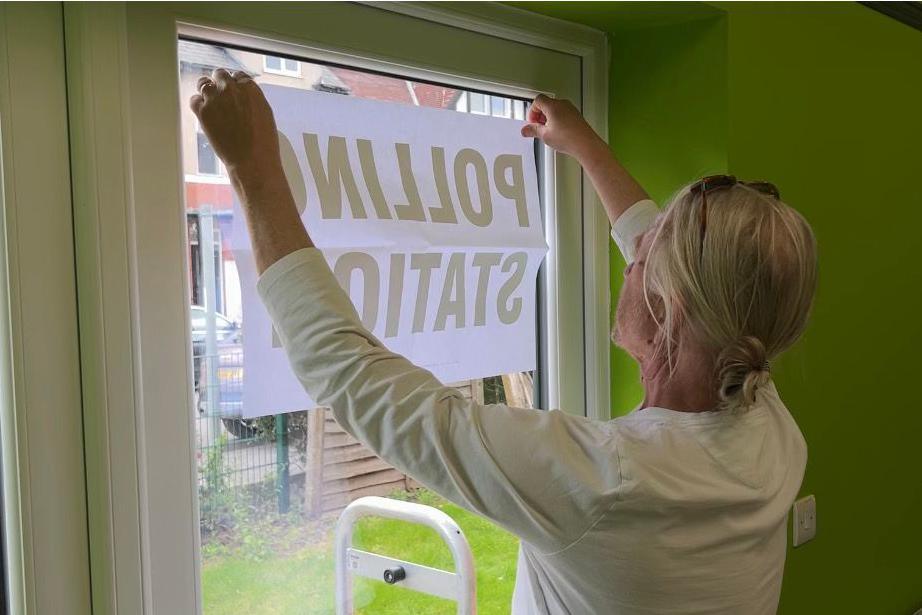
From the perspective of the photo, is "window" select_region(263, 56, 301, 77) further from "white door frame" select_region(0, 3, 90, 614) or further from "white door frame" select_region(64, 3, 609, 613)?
"white door frame" select_region(0, 3, 90, 614)

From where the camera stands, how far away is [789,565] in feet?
5.76

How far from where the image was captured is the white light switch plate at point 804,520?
5.77 ft

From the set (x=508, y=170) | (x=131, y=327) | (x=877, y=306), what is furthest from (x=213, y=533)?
(x=877, y=306)

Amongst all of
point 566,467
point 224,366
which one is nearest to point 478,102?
point 224,366

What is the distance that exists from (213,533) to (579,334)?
2.70ft

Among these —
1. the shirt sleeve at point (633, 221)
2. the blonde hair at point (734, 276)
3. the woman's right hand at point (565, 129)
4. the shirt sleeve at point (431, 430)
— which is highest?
the woman's right hand at point (565, 129)

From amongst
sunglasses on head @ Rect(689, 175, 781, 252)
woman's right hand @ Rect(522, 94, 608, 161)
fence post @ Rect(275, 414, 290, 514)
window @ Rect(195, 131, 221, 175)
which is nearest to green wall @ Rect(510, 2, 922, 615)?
woman's right hand @ Rect(522, 94, 608, 161)

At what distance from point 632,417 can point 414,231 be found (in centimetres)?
48

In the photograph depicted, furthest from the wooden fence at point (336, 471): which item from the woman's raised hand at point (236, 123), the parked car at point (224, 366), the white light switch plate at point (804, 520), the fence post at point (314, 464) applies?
the white light switch plate at point (804, 520)

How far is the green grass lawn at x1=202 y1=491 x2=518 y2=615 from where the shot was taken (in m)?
1.20

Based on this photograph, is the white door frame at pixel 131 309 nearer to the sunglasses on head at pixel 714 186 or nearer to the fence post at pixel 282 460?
the fence post at pixel 282 460

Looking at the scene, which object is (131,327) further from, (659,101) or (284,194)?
(659,101)

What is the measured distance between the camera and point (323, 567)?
4.35 ft

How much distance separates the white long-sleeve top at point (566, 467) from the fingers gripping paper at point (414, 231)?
10.5 inches
